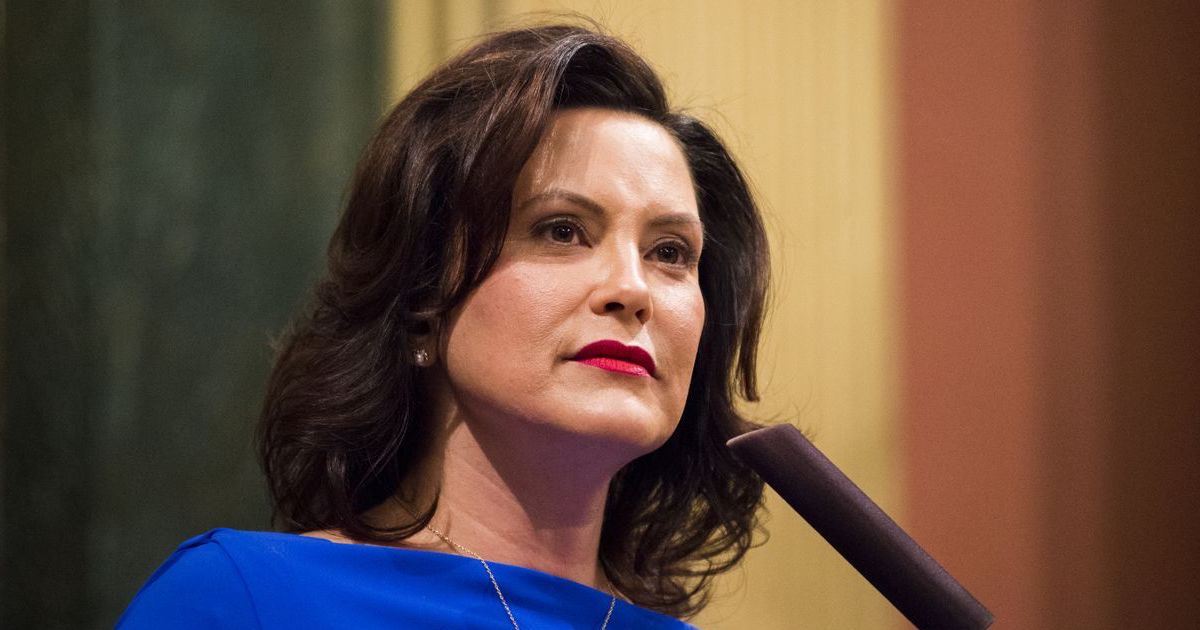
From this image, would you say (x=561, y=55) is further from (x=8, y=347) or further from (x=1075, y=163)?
(x=1075, y=163)

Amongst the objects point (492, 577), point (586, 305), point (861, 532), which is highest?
point (586, 305)

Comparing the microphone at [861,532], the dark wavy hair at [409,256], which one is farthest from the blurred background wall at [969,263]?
the microphone at [861,532]

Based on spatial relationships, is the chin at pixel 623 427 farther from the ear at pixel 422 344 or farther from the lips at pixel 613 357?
the ear at pixel 422 344

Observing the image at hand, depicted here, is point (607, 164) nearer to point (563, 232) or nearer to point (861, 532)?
point (563, 232)

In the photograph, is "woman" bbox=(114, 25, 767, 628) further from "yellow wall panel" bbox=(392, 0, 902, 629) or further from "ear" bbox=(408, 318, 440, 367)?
"yellow wall panel" bbox=(392, 0, 902, 629)

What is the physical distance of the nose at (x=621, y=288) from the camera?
110cm

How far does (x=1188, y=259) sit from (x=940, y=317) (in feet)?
1.03

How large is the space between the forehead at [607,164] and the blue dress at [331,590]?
0.33 metres

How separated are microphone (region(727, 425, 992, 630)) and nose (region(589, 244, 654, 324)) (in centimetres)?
20

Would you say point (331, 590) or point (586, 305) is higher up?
point (586, 305)

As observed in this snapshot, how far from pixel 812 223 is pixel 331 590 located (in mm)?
862

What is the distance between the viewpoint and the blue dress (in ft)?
3.34

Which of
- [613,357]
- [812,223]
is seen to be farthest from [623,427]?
[812,223]

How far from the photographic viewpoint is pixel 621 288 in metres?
1.10
